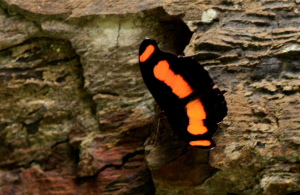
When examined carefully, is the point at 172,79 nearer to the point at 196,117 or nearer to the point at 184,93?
the point at 184,93

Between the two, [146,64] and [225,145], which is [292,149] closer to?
[225,145]

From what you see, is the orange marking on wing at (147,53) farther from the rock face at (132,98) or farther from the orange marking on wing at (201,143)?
the orange marking on wing at (201,143)

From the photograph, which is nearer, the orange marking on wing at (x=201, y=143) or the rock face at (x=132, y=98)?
the orange marking on wing at (x=201, y=143)

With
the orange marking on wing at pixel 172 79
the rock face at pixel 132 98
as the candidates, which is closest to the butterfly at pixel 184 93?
the orange marking on wing at pixel 172 79

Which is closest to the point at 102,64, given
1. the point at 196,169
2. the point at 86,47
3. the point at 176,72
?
the point at 86,47

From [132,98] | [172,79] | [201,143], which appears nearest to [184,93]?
[172,79]

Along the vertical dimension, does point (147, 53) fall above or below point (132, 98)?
above
